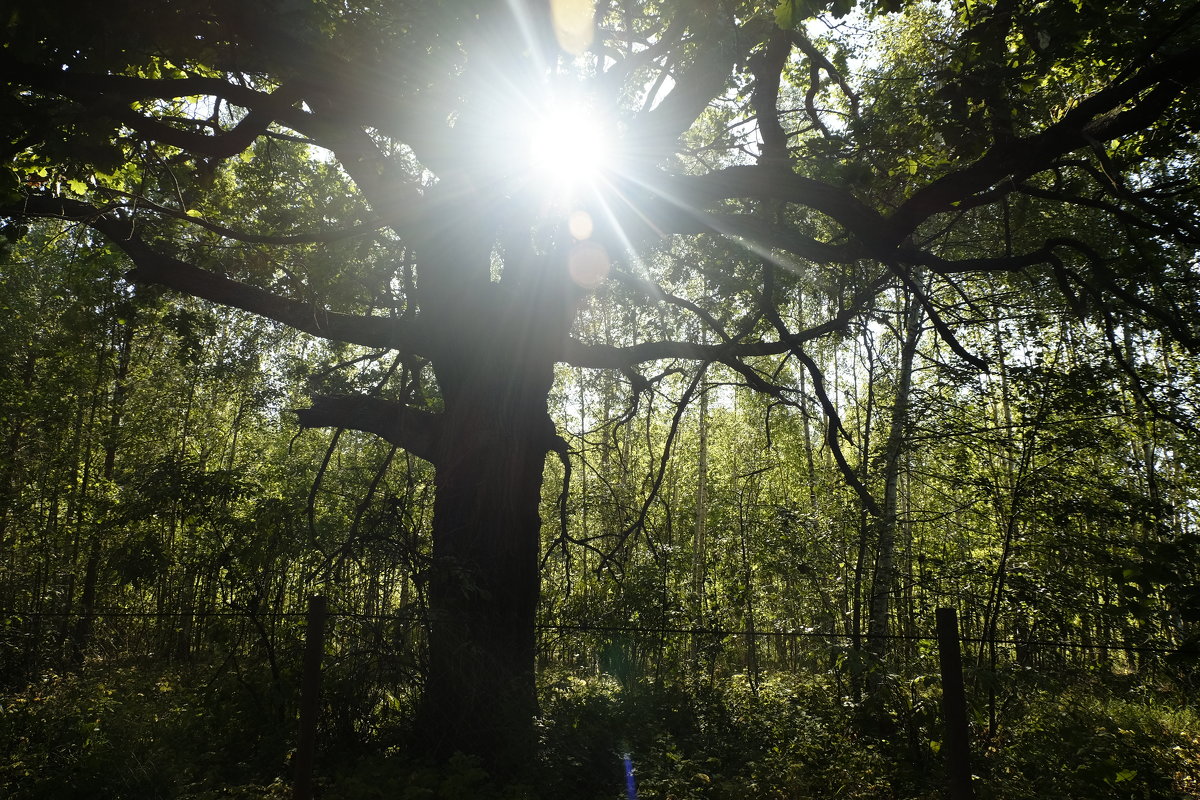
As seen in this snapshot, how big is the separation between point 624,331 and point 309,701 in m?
6.77

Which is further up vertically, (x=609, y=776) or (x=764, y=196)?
(x=764, y=196)

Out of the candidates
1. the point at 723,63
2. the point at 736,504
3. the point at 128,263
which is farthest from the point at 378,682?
the point at 736,504

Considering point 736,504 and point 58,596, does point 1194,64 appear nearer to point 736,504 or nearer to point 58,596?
point 736,504

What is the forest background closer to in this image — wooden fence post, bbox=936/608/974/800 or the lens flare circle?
the lens flare circle

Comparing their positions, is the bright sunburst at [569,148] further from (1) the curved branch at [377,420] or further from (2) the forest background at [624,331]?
(1) the curved branch at [377,420]

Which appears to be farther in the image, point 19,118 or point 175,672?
point 175,672

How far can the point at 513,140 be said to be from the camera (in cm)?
475

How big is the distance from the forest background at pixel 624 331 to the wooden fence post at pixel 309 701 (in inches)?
31.2

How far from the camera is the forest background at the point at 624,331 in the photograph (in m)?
3.92

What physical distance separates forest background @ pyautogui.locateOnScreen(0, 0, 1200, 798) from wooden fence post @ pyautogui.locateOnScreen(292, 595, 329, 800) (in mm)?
793

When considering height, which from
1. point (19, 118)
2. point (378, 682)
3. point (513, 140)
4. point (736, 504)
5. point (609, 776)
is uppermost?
point (513, 140)

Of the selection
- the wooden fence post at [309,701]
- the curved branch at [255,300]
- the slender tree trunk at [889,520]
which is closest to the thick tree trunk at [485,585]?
the curved branch at [255,300]

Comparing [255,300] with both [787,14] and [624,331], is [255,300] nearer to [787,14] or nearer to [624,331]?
[624,331]

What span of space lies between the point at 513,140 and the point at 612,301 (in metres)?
4.03
